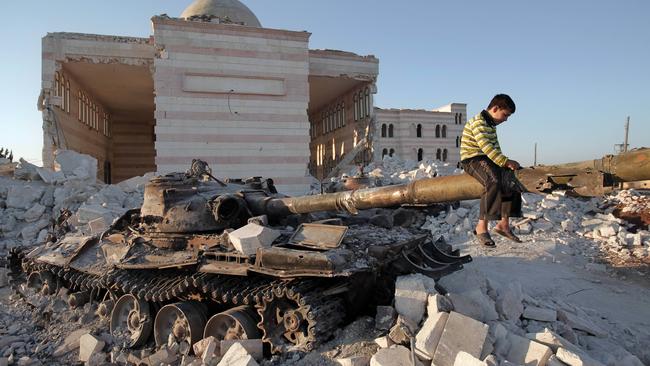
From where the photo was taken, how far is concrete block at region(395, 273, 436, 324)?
494 cm

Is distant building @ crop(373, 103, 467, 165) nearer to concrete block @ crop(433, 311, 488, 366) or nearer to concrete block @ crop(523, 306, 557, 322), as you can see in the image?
concrete block @ crop(523, 306, 557, 322)

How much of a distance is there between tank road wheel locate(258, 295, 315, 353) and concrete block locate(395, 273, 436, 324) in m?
0.99

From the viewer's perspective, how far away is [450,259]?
6.73m

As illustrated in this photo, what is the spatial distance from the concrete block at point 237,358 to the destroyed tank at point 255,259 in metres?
0.38

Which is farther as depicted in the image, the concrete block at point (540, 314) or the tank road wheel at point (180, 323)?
the tank road wheel at point (180, 323)

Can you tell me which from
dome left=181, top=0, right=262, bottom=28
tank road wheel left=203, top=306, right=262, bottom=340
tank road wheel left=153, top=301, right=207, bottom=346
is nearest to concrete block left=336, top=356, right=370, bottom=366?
tank road wheel left=203, top=306, right=262, bottom=340

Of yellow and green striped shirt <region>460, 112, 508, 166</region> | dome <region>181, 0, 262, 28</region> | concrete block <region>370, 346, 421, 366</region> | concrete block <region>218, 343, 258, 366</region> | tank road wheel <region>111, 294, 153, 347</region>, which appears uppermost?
dome <region>181, 0, 262, 28</region>

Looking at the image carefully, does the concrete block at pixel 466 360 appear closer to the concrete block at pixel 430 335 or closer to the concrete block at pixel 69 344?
the concrete block at pixel 430 335

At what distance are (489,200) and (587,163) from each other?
846 mm

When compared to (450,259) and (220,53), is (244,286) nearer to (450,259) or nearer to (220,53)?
(450,259)

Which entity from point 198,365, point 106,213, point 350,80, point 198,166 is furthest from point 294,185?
point 198,365

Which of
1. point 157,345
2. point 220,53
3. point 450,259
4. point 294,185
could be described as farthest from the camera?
point 294,185

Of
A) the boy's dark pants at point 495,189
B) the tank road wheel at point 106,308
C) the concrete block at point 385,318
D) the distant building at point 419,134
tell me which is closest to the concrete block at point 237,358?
the concrete block at point 385,318

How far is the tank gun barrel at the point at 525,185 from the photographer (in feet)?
12.1
